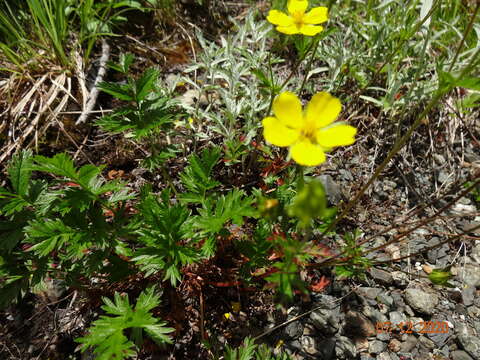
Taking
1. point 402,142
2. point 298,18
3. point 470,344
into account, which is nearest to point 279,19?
point 298,18

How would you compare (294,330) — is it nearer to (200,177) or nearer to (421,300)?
(421,300)

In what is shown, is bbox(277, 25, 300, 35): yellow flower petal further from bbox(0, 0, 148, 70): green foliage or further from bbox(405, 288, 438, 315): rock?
bbox(405, 288, 438, 315): rock

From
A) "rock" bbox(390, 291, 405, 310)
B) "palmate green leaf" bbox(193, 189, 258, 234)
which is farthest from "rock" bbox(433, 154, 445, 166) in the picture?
"palmate green leaf" bbox(193, 189, 258, 234)

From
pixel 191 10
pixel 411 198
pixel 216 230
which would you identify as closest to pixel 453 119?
pixel 411 198

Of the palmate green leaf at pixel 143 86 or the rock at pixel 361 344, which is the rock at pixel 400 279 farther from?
the palmate green leaf at pixel 143 86

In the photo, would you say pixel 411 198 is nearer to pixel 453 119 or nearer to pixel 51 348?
pixel 453 119
